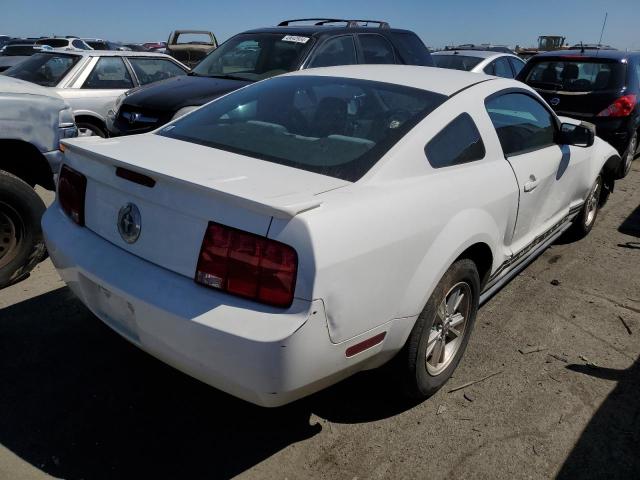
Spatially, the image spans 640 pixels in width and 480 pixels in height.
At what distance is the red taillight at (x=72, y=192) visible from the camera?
8.16 ft

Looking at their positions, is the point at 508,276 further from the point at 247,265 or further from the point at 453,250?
the point at 247,265

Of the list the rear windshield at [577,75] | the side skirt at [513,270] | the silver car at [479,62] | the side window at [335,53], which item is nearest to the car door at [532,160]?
the side skirt at [513,270]

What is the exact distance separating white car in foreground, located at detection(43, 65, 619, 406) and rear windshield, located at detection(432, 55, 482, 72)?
237 inches

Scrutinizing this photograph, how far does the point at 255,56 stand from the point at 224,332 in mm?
5209

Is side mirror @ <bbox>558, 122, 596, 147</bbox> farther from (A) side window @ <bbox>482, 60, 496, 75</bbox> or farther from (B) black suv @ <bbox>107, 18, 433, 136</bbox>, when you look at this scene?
(A) side window @ <bbox>482, 60, 496, 75</bbox>

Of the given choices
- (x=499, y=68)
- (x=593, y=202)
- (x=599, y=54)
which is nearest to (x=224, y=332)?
(x=593, y=202)

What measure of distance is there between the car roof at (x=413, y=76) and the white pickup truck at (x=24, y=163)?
197cm

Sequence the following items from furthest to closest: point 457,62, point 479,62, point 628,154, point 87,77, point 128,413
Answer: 1. point 457,62
2. point 479,62
3. point 628,154
4. point 87,77
5. point 128,413

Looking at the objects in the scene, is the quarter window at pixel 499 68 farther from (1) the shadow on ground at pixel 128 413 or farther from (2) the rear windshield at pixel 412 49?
(1) the shadow on ground at pixel 128 413

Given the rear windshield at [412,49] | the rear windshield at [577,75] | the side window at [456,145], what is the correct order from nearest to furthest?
the side window at [456,145]
the rear windshield at [577,75]
the rear windshield at [412,49]

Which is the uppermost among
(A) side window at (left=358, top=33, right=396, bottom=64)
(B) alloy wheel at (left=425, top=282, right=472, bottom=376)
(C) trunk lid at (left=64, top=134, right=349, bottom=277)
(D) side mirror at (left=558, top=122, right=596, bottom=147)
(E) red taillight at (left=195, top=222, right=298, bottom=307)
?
(A) side window at (left=358, top=33, right=396, bottom=64)

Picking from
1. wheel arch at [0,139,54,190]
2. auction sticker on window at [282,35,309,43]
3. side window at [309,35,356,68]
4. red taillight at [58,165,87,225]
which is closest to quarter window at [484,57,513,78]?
side window at [309,35,356,68]

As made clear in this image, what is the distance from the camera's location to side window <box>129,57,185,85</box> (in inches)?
306

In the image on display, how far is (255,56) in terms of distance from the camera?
21.0 ft
